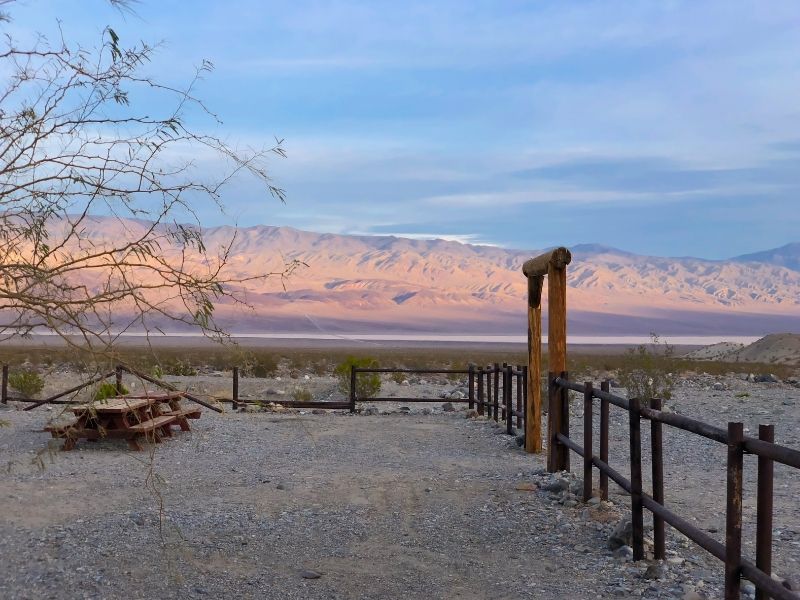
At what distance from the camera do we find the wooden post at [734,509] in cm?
523

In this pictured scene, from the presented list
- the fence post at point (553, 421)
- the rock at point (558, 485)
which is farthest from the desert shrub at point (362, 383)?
the rock at point (558, 485)

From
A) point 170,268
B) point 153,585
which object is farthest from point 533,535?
point 170,268

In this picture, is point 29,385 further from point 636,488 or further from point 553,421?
point 636,488

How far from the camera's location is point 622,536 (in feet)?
23.9

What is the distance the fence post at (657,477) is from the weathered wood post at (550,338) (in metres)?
3.53

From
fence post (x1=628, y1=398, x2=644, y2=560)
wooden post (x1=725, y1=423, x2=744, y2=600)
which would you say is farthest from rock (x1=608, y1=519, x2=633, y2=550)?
wooden post (x1=725, y1=423, x2=744, y2=600)

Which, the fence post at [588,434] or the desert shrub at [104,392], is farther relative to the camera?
the fence post at [588,434]

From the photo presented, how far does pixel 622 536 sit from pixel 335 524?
252cm

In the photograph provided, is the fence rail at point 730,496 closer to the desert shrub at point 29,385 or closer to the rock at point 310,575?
the rock at point 310,575

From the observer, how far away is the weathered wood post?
35.2 ft

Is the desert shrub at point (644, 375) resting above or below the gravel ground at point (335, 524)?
above

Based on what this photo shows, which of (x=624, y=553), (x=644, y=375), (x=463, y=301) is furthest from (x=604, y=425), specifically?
(x=463, y=301)

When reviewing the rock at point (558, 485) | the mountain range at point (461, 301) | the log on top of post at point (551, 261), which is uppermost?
the mountain range at point (461, 301)

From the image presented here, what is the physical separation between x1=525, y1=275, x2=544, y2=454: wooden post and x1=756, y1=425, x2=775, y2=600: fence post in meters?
7.86
